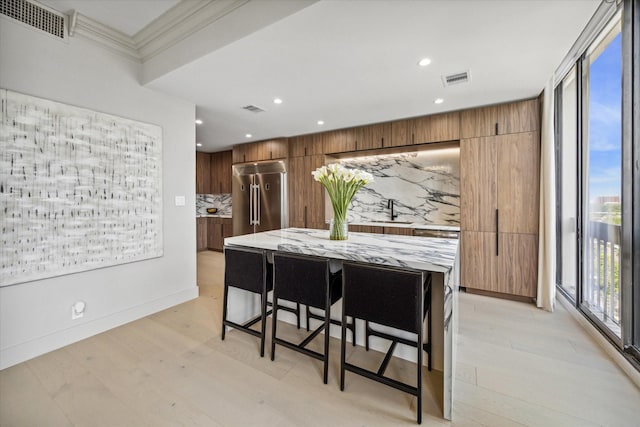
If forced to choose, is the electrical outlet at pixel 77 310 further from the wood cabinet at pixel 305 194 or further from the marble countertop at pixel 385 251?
the wood cabinet at pixel 305 194

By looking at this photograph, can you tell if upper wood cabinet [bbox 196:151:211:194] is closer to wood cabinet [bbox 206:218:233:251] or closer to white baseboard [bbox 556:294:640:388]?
wood cabinet [bbox 206:218:233:251]

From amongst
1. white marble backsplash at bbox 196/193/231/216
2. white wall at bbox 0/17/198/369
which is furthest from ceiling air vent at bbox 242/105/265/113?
white marble backsplash at bbox 196/193/231/216

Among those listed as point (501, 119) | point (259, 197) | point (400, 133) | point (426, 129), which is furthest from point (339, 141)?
point (501, 119)

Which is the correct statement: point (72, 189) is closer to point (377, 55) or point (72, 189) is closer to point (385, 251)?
point (385, 251)

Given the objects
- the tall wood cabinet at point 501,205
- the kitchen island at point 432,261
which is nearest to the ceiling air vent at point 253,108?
the kitchen island at point 432,261

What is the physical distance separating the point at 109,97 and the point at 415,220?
13.2 ft

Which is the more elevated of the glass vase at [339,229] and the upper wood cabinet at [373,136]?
the upper wood cabinet at [373,136]

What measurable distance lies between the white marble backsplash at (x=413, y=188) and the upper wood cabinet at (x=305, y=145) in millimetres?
538

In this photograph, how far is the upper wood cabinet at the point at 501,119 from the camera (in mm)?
2967

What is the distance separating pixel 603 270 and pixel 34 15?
5027mm

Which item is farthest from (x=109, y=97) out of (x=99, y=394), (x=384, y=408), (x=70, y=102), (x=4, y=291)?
(x=384, y=408)

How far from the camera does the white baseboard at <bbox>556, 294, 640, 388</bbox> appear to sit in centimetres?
169

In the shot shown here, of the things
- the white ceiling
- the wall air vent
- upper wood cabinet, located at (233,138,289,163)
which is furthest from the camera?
upper wood cabinet, located at (233,138,289,163)

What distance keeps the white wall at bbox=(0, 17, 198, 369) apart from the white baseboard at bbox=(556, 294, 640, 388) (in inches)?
149
